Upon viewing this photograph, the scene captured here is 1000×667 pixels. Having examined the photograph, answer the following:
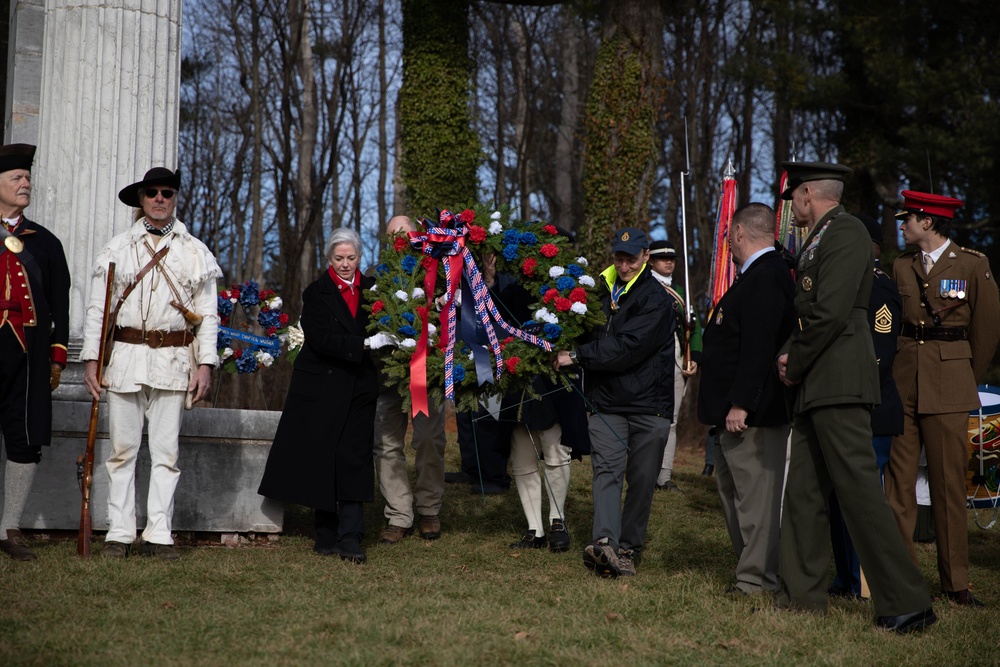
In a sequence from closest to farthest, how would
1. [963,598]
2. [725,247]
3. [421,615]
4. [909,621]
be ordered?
[909,621]
[421,615]
[963,598]
[725,247]

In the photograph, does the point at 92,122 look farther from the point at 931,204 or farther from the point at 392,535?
the point at 931,204

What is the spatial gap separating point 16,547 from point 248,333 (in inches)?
115

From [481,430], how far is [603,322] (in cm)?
326

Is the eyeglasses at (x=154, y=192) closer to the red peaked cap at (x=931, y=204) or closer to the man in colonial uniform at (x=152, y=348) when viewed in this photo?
the man in colonial uniform at (x=152, y=348)

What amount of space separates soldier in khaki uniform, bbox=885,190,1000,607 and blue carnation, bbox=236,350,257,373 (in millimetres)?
4871

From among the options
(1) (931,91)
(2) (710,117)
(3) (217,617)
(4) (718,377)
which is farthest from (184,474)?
(2) (710,117)

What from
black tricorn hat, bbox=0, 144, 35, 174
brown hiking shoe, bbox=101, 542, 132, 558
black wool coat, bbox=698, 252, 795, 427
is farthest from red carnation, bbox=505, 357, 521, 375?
black tricorn hat, bbox=0, 144, 35, 174

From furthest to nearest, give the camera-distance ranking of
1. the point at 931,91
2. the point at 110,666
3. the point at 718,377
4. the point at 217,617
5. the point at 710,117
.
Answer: the point at 710,117 < the point at 931,91 < the point at 718,377 < the point at 217,617 < the point at 110,666

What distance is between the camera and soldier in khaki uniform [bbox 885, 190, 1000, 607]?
20.8 feet

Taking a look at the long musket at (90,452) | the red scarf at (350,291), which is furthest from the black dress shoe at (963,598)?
the long musket at (90,452)

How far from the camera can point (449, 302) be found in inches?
271

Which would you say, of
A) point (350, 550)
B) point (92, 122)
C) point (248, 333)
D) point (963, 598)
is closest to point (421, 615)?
point (350, 550)

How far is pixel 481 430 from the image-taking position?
9.87 metres

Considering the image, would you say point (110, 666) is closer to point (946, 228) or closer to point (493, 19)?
point (946, 228)
